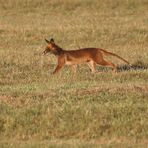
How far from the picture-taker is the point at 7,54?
21094 millimetres

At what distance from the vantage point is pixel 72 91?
533 inches

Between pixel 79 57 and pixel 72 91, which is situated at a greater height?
pixel 79 57

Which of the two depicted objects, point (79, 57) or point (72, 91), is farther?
point (79, 57)

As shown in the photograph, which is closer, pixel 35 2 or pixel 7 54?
pixel 7 54

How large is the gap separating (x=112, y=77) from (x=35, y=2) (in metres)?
19.6

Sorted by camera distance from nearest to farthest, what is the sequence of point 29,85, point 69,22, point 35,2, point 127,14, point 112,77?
point 29,85, point 112,77, point 69,22, point 127,14, point 35,2

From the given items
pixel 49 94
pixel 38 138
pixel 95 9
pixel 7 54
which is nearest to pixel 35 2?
pixel 95 9

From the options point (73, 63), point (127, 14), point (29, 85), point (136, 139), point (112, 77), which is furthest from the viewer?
point (127, 14)

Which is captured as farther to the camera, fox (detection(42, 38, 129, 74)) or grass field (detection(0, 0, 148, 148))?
fox (detection(42, 38, 129, 74))

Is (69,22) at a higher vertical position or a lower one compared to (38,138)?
higher

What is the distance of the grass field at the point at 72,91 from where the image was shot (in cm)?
1141

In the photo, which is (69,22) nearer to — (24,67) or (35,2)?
(35,2)

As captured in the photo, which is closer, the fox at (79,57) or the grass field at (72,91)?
the grass field at (72,91)

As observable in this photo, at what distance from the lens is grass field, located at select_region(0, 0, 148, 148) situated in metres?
11.4
